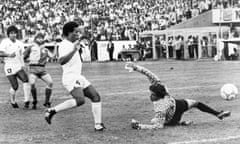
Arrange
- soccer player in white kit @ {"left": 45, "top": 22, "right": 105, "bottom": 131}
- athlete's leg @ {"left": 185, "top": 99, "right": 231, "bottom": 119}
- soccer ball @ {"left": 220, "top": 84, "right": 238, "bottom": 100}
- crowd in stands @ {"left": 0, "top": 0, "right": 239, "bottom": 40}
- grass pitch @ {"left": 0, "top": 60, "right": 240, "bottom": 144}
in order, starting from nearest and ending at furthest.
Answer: grass pitch @ {"left": 0, "top": 60, "right": 240, "bottom": 144} → soccer player in white kit @ {"left": 45, "top": 22, "right": 105, "bottom": 131} → athlete's leg @ {"left": 185, "top": 99, "right": 231, "bottom": 119} → soccer ball @ {"left": 220, "top": 84, "right": 238, "bottom": 100} → crowd in stands @ {"left": 0, "top": 0, "right": 239, "bottom": 40}

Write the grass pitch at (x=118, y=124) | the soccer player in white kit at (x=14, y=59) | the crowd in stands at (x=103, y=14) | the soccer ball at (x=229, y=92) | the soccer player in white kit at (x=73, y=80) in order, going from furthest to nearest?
1. the crowd in stands at (x=103, y=14)
2. the soccer player in white kit at (x=14, y=59)
3. the soccer ball at (x=229, y=92)
4. the soccer player in white kit at (x=73, y=80)
5. the grass pitch at (x=118, y=124)

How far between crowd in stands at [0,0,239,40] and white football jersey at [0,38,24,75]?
1246 inches

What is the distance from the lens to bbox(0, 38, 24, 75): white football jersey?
47.1ft

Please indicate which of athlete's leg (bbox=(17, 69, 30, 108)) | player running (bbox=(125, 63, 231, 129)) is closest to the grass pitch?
player running (bbox=(125, 63, 231, 129))

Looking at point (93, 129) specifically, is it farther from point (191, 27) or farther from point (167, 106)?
point (191, 27)

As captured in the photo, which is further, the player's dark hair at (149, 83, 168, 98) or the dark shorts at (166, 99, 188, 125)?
the dark shorts at (166, 99, 188, 125)

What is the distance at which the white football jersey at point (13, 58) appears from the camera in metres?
14.4

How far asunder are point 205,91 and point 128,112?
15.8 ft

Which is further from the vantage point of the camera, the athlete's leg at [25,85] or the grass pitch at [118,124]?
the athlete's leg at [25,85]

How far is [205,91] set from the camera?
1716 cm

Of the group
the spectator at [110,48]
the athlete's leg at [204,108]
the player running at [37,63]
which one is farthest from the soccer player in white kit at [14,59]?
the spectator at [110,48]

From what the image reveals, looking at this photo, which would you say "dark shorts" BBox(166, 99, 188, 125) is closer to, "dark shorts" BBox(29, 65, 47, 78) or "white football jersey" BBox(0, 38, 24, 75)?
"dark shorts" BBox(29, 65, 47, 78)

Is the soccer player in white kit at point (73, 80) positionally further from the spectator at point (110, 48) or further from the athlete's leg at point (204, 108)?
the spectator at point (110, 48)

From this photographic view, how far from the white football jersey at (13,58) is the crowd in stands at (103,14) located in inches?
1246
